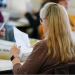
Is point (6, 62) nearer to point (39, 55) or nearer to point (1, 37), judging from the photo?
A: point (39, 55)

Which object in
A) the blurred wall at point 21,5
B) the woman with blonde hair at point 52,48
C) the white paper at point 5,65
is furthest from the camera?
the blurred wall at point 21,5

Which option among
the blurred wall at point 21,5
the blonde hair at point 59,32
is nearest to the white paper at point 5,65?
the blonde hair at point 59,32

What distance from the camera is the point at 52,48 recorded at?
1.29 m

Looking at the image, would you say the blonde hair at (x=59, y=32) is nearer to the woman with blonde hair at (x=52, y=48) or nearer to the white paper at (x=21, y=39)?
the woman with blonde hair at (x=52, y=48)

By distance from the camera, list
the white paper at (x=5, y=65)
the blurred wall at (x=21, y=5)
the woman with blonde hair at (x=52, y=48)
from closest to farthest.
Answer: the woman with blonde hair at (x=52, y=48), the white paper at (x=5, y=65), the blurred wall at (x=21, y=5)

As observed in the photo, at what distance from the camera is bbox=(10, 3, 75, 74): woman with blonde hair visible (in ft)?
4.22

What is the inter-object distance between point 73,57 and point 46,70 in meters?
0.24

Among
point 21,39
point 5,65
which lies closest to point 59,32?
point 21,39

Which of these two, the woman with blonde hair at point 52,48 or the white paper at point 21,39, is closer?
the woman with blonde hair at point 52,48

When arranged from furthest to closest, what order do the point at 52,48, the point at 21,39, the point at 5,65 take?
the point at 21,39 < the point at 5,65 < the point at 52,48

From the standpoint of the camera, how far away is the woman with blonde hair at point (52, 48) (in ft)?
4.22

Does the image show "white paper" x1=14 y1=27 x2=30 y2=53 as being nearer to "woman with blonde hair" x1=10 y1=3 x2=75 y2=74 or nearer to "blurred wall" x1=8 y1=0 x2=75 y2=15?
"woman with blonde hair" x1=10 y1=3 x2=75 y2=74

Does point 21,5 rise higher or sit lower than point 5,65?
higher

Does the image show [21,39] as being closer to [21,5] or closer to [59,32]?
[59,32]
